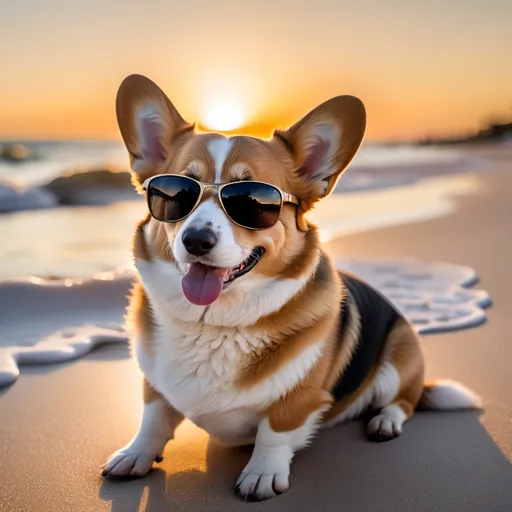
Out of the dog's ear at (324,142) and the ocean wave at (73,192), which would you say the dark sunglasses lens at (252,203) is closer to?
the dog's ear at (324,142)

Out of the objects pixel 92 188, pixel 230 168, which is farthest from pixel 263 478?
pixel 92 188

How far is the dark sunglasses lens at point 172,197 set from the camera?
7.13 ft

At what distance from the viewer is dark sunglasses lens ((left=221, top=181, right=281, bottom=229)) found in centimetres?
216

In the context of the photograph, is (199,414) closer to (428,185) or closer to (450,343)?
(450,343)

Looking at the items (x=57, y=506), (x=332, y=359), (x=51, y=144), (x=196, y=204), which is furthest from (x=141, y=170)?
(x=51, y=144)

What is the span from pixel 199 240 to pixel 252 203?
243mm

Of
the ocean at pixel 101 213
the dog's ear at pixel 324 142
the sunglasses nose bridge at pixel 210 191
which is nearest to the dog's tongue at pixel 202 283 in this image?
the sunglasses nose bridge at pixel 210 191

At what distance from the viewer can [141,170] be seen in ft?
8.04

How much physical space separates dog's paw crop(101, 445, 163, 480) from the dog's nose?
0.71m

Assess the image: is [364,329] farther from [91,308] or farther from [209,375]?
[91,308]

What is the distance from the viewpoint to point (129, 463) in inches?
88.1

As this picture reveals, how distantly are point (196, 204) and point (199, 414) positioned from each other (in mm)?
667

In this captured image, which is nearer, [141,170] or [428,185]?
[141,170]

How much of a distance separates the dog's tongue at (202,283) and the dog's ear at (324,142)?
428 millimetres
